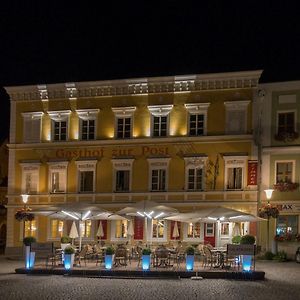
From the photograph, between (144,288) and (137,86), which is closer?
(144,288)

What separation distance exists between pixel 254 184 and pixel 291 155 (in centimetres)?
258

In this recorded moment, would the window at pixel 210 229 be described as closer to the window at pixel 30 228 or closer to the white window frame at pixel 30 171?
the window at pixel 30 228

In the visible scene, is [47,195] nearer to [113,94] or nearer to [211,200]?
[113,94]

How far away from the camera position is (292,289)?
810 inches

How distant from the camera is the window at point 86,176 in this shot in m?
39.2

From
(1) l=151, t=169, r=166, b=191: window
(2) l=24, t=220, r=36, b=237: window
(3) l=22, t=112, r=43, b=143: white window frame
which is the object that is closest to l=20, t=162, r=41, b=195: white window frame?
(3) l=22, t=112, r=43, b=143: white window frame

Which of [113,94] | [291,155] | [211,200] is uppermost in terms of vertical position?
Result: [113,94]

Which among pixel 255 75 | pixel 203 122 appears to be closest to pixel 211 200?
pixel 203 122

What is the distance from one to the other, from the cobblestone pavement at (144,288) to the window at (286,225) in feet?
33.6

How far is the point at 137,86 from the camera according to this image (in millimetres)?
38750

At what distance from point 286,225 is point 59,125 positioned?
14.9 metres

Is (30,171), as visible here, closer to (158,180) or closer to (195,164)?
(158,180)

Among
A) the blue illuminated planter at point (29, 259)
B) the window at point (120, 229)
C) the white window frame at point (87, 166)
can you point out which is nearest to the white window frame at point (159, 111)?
the white window frame at point (87, 166)

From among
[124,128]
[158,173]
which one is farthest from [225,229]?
[124,128]
